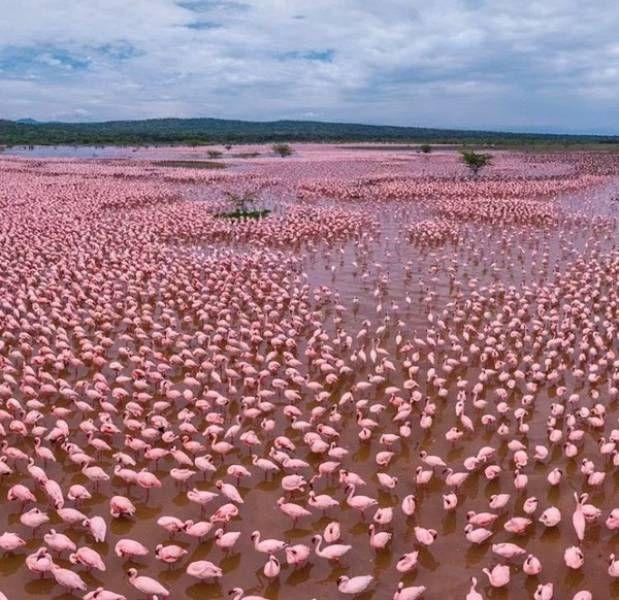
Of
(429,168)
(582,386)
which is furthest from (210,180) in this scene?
(582,386)

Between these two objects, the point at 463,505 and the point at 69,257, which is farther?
the point at 69,257

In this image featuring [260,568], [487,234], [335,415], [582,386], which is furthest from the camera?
[487,234]

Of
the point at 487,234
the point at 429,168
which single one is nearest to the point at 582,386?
the point at 487,234

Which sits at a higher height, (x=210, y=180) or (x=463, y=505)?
(x=210, y=180)

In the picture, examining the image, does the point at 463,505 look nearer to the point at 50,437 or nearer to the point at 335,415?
the point at 335,415

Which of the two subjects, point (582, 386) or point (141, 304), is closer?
point (582, 386)

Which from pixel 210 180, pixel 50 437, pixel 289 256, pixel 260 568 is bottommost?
pixel 260 568

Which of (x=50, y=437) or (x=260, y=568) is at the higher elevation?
(x=50, y=437)

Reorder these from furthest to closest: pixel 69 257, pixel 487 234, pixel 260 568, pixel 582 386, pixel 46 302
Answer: pixel 487 234, pixel 69 257, pixel 46 302, pixel 582 386, pixel 260 568

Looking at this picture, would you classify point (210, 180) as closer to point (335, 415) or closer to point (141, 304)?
point (141, 304)
